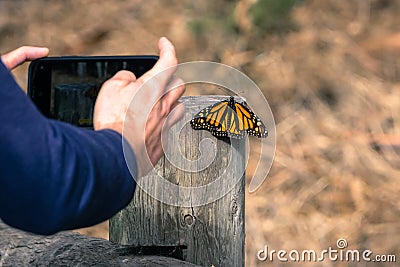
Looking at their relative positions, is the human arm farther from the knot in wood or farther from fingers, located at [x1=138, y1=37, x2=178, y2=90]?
the knot in wood

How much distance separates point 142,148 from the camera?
111cm

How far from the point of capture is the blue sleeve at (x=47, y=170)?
909 mm

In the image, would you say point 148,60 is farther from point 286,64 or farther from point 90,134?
point 286,64

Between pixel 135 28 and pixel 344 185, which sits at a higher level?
pixel 135 28

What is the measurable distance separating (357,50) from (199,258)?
3099 millimetres

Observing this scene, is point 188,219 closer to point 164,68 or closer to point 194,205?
point 194,205

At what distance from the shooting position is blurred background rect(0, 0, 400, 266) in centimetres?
364

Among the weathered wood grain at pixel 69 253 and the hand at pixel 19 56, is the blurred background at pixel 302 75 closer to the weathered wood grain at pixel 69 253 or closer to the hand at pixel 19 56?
the weathered wood grain at pixel 69 253

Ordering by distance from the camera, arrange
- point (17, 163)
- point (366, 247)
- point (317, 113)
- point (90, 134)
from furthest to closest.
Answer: point (317, 113) < point (366, 247) < point (90, 134) < point (17, 163)

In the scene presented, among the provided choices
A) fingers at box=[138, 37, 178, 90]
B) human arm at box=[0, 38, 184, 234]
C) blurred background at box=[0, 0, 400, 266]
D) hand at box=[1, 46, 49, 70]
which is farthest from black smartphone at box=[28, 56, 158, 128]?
blurred background at box=[0, 0, 400, 266]

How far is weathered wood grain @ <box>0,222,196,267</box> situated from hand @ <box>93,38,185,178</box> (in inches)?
21.4

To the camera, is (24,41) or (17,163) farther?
(24,41)

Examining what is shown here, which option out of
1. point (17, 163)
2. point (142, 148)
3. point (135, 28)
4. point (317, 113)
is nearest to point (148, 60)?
point (142, 148)

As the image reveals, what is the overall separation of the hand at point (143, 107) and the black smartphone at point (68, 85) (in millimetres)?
255
